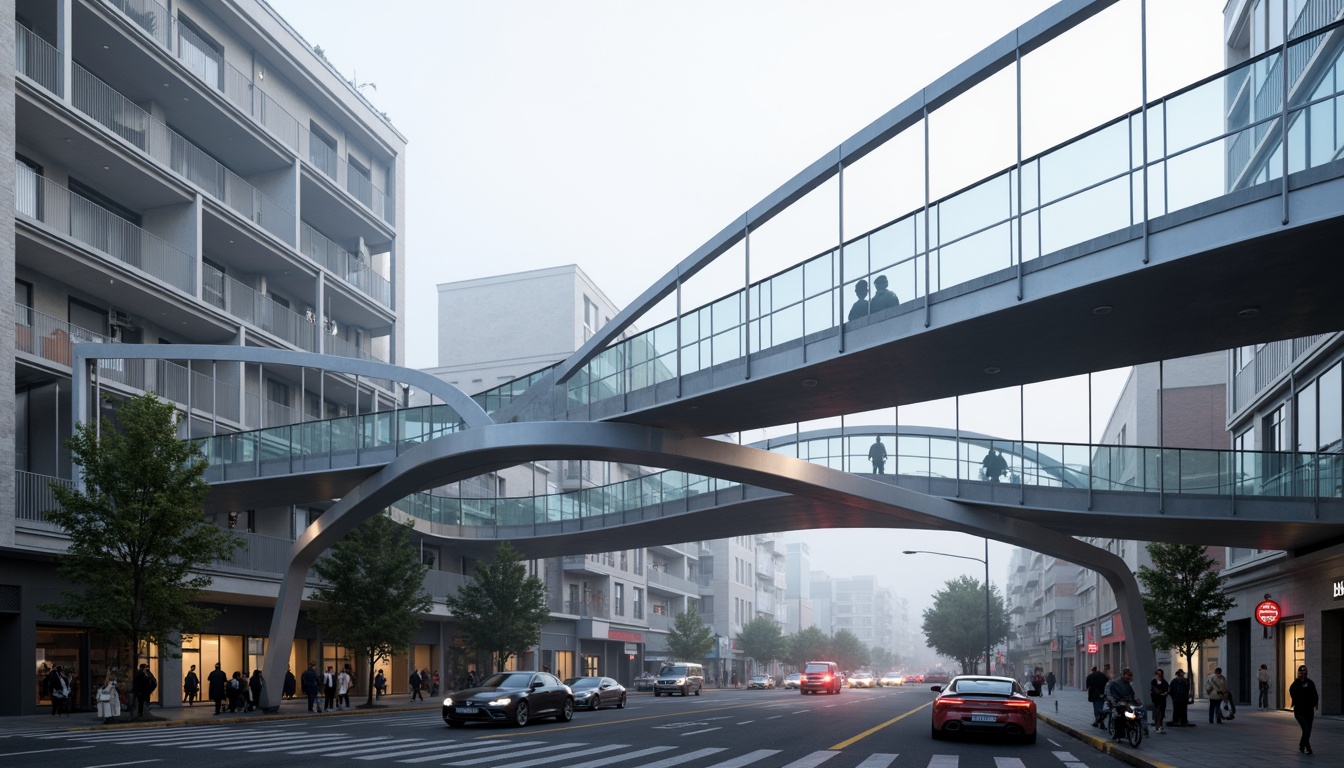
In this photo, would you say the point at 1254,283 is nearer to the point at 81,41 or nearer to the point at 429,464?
the point at 429,464

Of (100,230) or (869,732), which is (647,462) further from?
(100,230)

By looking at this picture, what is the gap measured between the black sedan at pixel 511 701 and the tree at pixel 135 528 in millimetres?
7491

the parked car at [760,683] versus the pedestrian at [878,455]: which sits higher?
the pedestrian at [878,455]

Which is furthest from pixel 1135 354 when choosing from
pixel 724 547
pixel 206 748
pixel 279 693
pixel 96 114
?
pixel 724 547

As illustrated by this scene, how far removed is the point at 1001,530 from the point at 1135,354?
1779 centimetres

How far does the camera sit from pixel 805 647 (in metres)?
128

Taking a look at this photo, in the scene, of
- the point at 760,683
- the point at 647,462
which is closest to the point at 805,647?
the point at 760,683

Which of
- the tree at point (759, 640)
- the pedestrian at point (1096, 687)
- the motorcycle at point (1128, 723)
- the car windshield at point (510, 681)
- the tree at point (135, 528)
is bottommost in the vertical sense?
the tree at point (759, 640)

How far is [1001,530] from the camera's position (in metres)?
38.3

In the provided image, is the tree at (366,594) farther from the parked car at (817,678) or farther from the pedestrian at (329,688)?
the parked car at (817,678)

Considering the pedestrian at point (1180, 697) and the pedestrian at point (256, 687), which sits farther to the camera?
the pedestrian at point (256, 687)

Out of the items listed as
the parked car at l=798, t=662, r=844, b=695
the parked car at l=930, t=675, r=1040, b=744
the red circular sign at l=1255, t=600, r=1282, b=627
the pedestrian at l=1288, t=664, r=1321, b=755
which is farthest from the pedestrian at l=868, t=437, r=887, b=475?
the parked car at l=798, t=662, r=844, b=695

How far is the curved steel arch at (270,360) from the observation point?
3191 cm

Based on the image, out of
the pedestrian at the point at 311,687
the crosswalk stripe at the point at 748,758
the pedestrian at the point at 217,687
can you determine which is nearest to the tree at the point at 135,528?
the pedestrian at the point at 217,687
